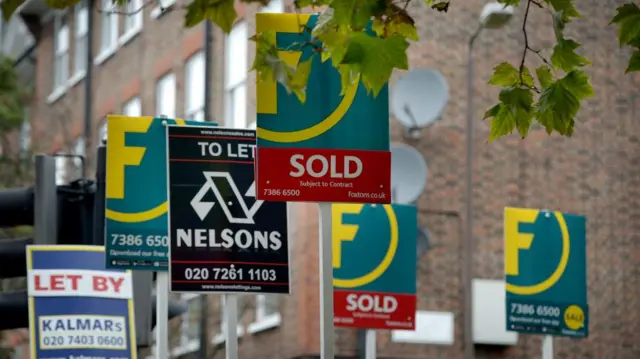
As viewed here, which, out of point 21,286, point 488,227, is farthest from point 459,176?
point 21,286

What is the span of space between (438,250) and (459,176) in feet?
4.25

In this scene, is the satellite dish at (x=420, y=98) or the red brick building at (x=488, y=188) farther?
the red brick building at (x=488, y=188)

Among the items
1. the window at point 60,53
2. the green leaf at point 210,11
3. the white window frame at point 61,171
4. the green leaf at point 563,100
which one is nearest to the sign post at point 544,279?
the green leaf at point 563,100

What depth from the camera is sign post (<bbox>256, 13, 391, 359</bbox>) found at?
437 inches

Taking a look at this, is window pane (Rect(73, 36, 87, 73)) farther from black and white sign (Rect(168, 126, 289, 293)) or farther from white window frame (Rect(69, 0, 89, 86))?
black and white sign (Rect(168, 126, 289, 293))

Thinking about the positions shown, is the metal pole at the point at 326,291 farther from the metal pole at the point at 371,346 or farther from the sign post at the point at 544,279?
the sign post at the point at 544,279

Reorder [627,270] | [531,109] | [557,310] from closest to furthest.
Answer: [531,109]
[557,310]
[627,270]

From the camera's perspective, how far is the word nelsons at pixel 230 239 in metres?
12.4

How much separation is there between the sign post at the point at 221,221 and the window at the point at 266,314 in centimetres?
2066

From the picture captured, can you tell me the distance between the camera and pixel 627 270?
3438 centimetres

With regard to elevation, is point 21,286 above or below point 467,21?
below

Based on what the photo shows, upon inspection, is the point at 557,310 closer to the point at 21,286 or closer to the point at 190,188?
the point at 190,188

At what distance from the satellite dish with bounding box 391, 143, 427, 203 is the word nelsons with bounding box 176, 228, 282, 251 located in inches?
733

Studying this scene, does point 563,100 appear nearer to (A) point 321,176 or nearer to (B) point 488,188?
(A) point 321,176
